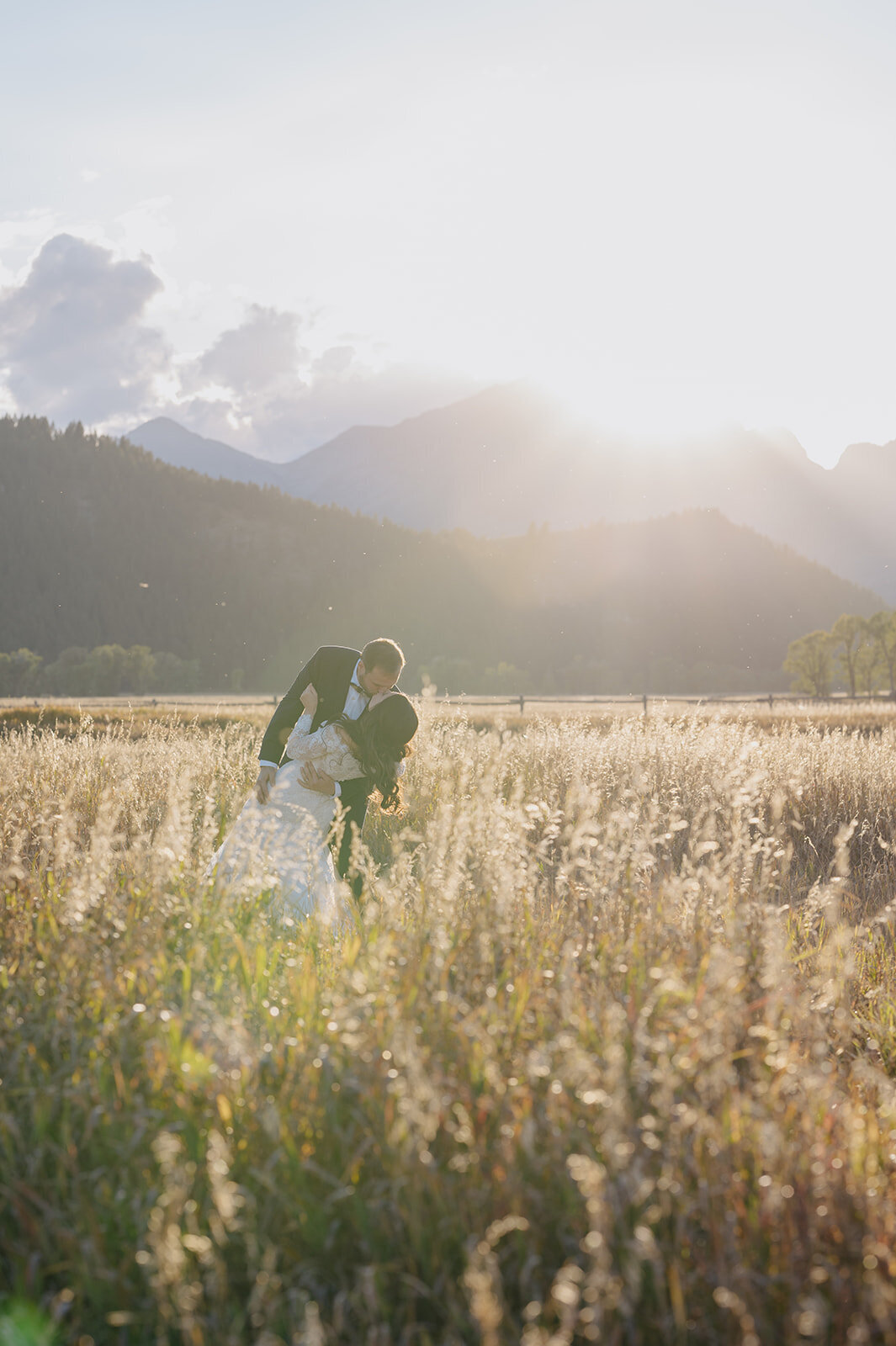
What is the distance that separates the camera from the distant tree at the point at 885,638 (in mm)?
70688

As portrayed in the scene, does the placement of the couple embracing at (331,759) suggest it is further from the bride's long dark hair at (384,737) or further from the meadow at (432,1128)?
the meadow at (432,1128)

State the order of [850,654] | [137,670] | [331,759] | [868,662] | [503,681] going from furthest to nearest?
[503,681]
[137,670]
[868,662]
[850,654]
[331,759]

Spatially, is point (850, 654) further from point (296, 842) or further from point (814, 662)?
point (296, 842)

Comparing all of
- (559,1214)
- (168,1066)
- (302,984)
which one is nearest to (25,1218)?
(168,1066)

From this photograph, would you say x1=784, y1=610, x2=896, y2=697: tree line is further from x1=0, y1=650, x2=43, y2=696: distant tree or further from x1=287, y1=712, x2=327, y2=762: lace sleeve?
x1=0, y1=650, x2=43, y2=696: distant tree

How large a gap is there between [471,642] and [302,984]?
143570 mm

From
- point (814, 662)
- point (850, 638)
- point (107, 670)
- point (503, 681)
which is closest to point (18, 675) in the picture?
point (107, 670)

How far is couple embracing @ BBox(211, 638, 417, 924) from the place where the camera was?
408 cm

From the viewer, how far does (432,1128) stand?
5.10ft

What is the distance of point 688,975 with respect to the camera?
8.86 feet

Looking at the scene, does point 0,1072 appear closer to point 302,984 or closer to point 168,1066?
point 168,1066

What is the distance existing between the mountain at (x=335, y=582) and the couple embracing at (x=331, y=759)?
382ft

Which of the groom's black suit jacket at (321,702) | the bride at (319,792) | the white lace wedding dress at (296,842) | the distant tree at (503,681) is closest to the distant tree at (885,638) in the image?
the distant tree at (503,681)

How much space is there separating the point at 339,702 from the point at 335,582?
15336 cm
